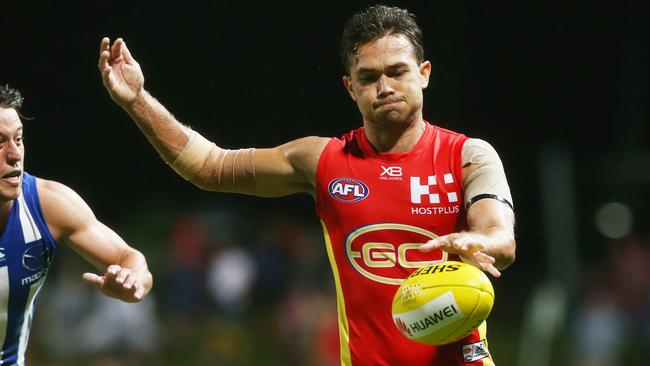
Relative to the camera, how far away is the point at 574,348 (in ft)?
42.2

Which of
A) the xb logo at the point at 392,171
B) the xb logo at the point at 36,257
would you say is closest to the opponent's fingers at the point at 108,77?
the xb logo at the point at 36,257

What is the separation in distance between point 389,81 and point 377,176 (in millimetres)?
473

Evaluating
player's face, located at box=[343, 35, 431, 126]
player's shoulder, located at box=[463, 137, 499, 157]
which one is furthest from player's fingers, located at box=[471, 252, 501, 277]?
player's face, located at box=[343, 35, 431, 126]

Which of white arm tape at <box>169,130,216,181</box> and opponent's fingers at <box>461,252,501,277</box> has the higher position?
white arm tape at <box>169,130,216,181</box>

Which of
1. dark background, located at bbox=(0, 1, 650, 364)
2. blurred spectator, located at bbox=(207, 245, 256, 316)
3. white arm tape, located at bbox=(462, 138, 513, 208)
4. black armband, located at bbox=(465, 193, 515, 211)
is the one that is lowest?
blurred spectator, located at bbox=(207, 245, 256, 316)

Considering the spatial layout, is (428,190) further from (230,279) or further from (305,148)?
(230,279)

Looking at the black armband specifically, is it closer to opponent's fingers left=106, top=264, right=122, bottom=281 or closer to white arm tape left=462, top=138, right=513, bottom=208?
white arm tape left=462, top=138, right=513, bottom=208

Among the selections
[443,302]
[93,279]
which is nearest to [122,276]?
[93,279]

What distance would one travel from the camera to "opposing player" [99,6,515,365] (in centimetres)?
479

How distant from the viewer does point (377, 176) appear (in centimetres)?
497

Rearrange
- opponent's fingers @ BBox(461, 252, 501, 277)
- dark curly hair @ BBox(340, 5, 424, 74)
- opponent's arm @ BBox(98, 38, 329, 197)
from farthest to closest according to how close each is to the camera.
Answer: opponent's arm @ BBox(98, 38, 329, 197) < dark curly hair @ BBox(340, 5, 424, 74) < opponent's fingers @ BBox(461, 252, 501, 277)

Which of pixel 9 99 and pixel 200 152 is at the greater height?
pixel 9 99

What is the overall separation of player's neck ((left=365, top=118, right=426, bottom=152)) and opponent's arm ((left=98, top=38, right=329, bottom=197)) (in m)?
0.29

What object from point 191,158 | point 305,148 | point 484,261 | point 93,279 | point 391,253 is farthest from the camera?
point 191,158
